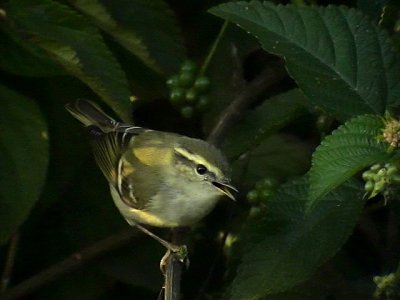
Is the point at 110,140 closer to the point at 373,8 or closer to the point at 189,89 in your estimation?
the point at 189,89

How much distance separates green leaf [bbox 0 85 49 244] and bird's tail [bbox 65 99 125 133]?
29 centimetres

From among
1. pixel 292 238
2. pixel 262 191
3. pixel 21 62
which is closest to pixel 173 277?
pixel 292 238

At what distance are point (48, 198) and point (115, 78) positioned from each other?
751mm

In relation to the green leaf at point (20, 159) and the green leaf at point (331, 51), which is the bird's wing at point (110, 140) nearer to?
the green leaf at point (20, 159)

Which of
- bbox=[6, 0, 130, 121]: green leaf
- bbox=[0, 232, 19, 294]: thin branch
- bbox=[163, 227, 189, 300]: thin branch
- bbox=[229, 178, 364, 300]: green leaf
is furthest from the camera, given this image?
bbox=[0, 232, 19, 294]: thin branch

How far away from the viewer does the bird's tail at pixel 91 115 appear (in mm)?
3398

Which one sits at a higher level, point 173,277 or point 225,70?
point 225,70

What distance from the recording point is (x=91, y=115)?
3527mm

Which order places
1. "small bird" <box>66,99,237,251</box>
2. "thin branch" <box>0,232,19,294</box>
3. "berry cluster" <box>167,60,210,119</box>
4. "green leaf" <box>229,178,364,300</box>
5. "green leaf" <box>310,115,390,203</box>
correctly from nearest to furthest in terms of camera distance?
"green leaf" <box>310,115,390,203</box> → "green leaf" <box>229,178,364,300</box> → "berry cluster" <box>167,60,210,119</box> → "small bird" <box>66,99,237,251</box> → "thin branch" <box>0,232,19,294</box>

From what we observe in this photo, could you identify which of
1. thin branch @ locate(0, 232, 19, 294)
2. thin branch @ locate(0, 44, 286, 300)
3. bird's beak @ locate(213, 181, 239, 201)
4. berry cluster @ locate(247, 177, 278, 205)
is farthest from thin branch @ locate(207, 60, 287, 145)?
thin branch @ locate(0, 232, 19, 294)

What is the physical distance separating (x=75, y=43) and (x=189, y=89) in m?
0.46

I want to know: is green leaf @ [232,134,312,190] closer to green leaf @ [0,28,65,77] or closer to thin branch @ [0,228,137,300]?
thin branch @ [0,228,137,300]

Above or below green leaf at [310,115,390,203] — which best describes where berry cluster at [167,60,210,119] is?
below

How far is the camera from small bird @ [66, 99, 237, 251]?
3.32 m
